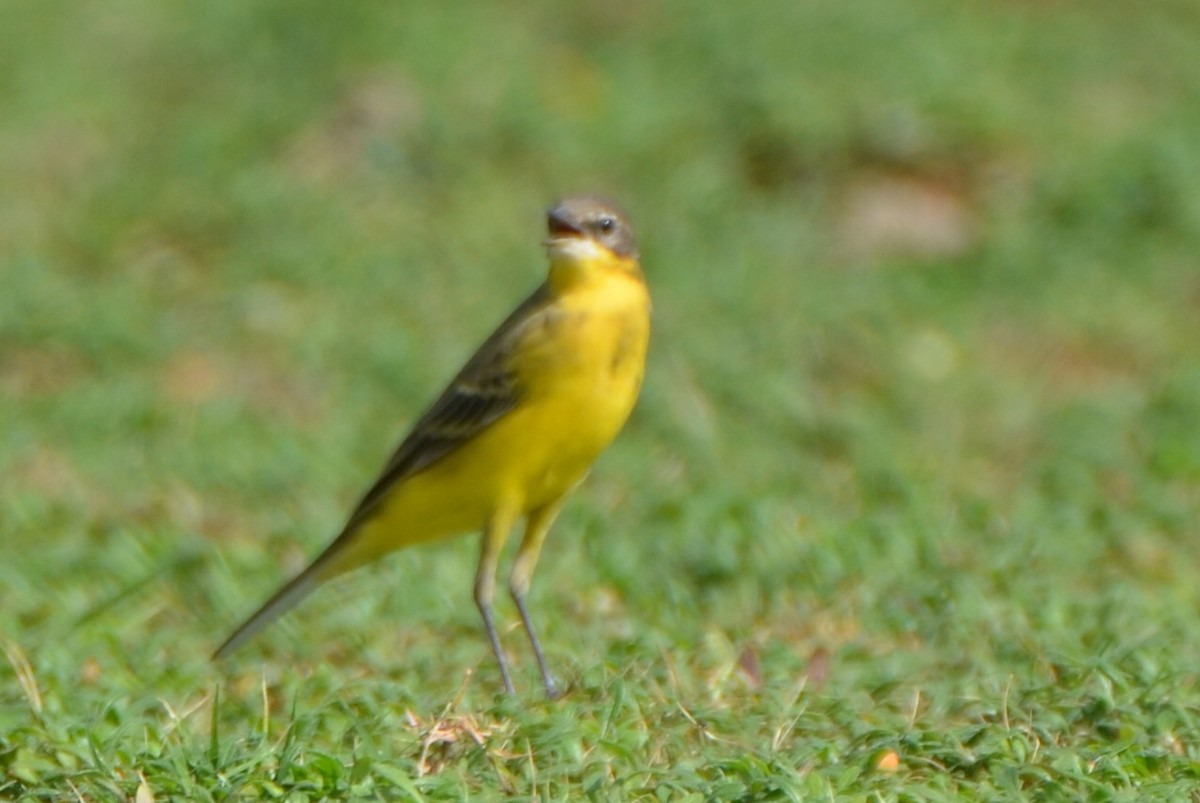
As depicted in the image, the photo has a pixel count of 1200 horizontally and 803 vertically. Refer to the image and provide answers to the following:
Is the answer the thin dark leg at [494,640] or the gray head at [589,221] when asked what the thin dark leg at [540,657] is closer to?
the thin dark leg at [494,640]

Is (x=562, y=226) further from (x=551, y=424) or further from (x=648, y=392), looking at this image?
(x=648, y=392)

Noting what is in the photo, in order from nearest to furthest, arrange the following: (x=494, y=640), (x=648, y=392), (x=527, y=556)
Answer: (x=494, y=640)
(x=527, y=556)
(x=648, y=392)

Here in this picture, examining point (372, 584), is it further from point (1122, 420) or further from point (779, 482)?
point (1122, 420)

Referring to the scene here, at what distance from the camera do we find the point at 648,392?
29.4ft

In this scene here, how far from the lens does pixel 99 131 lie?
1170 cm

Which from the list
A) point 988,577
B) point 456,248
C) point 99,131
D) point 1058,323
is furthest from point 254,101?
point 988,577

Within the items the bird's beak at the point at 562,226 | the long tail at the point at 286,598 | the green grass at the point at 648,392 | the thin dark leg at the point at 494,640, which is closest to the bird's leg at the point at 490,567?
the thin dark leg at the point at 494,640

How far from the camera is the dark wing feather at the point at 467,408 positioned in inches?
240

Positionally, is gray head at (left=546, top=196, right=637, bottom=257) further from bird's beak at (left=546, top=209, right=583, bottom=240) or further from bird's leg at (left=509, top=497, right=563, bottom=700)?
bird's leg at (left=509, top=497, right=563, bottom=700)

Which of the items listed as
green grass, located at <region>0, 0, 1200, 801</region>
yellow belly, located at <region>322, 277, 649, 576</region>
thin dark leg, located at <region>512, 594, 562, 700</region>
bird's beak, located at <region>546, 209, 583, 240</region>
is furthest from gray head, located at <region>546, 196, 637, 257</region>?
green grass, located at <region>0, 0, 1200, 801</region>

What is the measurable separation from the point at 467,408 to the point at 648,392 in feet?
9.30

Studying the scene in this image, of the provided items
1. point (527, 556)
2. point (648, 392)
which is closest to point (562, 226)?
point (527, 556)

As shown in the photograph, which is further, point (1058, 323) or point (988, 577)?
point (1058, 323)

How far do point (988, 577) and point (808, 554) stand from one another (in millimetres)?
623
